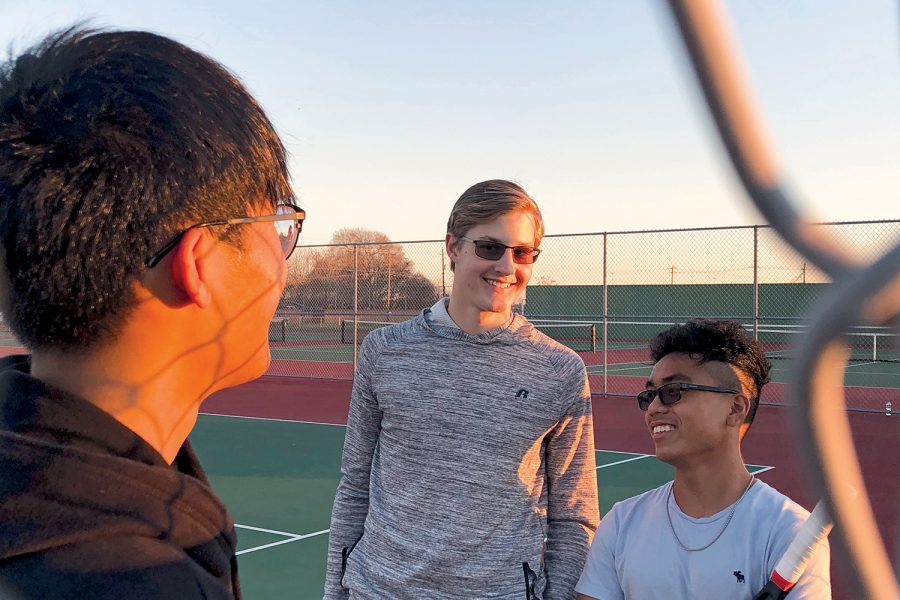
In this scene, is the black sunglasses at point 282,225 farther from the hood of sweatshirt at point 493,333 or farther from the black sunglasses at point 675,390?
the black sunglasses at point 675,390

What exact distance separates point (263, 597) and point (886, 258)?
195 inches

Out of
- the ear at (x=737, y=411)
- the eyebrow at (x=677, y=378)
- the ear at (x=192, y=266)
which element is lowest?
the ear at (x=737, y=411)

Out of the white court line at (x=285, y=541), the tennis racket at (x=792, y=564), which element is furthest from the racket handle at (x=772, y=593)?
the white court line at (x=285, y=541)

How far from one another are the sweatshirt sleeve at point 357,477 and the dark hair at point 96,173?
1675 mm

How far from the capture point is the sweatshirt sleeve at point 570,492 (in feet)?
8.43

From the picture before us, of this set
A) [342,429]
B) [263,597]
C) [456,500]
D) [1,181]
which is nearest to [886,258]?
[1,181]

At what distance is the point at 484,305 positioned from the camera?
268cm

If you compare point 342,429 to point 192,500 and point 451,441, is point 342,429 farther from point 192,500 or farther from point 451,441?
point 192,500

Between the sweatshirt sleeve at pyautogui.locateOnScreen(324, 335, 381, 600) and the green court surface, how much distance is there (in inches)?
91.9

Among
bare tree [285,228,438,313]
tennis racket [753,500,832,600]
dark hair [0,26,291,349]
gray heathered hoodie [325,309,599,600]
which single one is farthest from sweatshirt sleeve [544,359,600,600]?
bare tree [285,228,438,313]

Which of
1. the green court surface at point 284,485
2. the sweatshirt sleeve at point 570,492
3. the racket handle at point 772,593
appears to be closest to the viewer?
the racket handle at point 772,593

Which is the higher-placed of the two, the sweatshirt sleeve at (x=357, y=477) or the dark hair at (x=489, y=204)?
the dark hair at (x=489, y=204)

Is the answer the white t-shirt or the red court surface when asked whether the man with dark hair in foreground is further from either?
the red court surface

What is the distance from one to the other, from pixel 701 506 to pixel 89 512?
1953 mm
